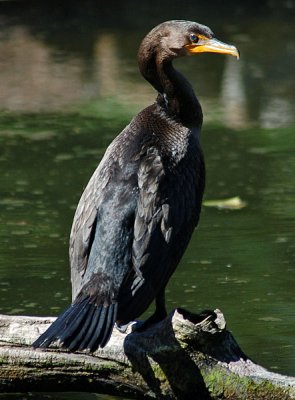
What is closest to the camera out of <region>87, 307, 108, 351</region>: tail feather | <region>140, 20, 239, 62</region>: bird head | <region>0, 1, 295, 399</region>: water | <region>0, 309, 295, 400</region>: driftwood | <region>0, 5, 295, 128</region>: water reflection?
<region>87, 307, 108, 351</region>: tail feather

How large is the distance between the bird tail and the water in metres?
0.85

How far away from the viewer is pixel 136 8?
14.4 metres

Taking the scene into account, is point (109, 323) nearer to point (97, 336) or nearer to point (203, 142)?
point (97, 336)

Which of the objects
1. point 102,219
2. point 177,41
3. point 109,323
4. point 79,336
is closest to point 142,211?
point 102,219

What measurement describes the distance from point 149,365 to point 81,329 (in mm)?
394

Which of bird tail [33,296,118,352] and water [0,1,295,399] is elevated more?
bird tail [33,296,118,352]

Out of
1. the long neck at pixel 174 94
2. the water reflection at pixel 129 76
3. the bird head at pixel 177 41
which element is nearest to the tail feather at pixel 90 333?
the long neck at pixel 174 94

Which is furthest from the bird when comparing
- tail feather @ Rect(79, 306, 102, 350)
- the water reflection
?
the water reflection

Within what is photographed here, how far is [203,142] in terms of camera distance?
9.32m

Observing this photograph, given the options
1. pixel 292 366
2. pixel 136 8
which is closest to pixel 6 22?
pixel 136 8

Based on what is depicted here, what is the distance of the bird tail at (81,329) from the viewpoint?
4.30 meters

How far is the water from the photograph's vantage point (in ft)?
21.1

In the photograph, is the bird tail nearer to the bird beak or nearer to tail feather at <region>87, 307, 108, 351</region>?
tail feather at <region>87, 307, 108, 351</region>

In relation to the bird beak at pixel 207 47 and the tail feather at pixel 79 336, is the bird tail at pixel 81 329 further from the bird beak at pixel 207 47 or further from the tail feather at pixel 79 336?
the bird beak at pixel 207 47
